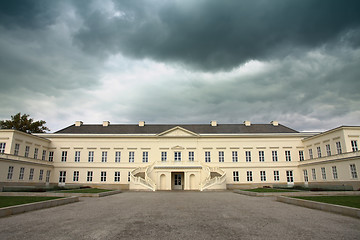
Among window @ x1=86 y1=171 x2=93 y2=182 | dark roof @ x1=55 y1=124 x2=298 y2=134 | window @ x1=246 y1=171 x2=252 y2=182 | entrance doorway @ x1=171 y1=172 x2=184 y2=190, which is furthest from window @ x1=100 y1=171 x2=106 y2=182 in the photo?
window @ x1=246 y1=171 x2=252 y2=182

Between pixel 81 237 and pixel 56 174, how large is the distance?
40.3m

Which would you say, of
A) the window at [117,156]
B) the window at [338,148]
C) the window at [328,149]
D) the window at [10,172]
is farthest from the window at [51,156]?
the window at [338,148]

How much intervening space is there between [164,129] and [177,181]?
11057 mm

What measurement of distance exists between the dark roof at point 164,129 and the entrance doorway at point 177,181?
9133 millimetres

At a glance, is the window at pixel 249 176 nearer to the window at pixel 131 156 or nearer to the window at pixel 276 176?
the window at pixel 276 176

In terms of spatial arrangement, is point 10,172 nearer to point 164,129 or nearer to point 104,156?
point 104,156

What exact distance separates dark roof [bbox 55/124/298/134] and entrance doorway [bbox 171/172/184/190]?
9.13 meters

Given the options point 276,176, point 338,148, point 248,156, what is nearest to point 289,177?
point 276,176

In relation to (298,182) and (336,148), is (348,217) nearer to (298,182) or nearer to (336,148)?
(336,148)

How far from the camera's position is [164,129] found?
49094 mm

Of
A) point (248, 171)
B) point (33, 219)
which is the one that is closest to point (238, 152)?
point (248, 171)

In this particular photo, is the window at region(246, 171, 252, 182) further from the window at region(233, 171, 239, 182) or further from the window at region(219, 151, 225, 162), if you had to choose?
the window at region(219, 151, 225, 162)

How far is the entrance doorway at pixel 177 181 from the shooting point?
141 ft

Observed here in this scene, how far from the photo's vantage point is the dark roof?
47.5 meters
